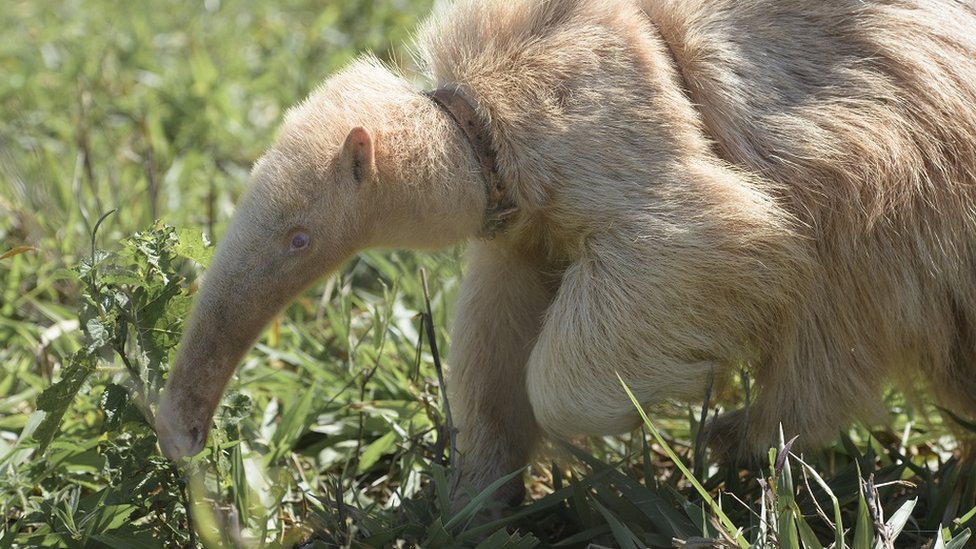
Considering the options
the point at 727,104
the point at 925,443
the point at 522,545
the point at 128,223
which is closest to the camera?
the point at 522,545

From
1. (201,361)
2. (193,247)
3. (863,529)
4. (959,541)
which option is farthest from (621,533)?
(193,247)

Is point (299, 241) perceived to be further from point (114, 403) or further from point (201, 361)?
point (114, 403)

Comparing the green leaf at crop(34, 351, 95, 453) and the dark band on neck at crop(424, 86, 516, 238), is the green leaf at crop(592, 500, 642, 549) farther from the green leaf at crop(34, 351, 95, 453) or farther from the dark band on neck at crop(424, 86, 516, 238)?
the green leaf at crop(34, 351, 95, 453)

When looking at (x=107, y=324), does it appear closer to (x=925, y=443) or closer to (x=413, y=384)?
(x=413, y=384)

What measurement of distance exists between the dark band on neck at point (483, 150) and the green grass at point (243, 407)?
0.71m

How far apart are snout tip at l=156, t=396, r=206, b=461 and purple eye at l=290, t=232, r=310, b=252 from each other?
565mm

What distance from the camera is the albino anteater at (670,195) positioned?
3.62m

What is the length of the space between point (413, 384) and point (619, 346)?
4.03ft

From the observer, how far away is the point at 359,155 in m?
3.58

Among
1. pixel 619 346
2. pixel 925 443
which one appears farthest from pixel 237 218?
pixel 925 443

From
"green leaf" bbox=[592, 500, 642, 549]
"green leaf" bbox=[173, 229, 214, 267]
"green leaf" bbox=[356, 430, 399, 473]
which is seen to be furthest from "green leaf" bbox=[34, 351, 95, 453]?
"green leaf" bbox=[592, 500, 642, 549]

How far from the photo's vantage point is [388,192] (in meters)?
3.71

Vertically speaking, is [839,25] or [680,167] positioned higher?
[839,25]

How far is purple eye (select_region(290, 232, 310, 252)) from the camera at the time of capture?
11.9 ft
